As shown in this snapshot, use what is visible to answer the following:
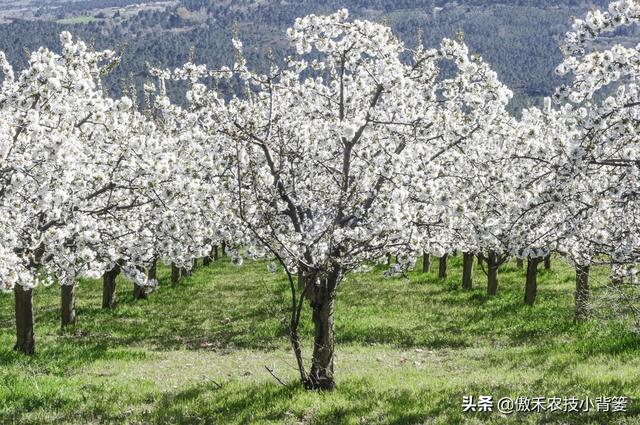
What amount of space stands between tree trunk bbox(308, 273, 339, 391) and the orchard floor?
43 cm

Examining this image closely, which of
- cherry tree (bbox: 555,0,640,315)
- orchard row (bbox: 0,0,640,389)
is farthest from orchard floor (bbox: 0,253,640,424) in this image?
cherry tree (bbox: 555,0,640,315)

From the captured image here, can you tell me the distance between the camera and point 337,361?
56.0ft

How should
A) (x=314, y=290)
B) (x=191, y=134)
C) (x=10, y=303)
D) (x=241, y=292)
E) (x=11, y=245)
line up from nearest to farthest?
1. (x=11, y=245)
2. (x=314, y=290)
3. (x=191, y=134)
4. (x=10, y=303)
5. (x=241, y=292)

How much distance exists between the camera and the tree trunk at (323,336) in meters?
12.5

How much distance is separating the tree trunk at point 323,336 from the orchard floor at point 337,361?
43 centimetres

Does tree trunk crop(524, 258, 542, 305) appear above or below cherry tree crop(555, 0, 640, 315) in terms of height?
below

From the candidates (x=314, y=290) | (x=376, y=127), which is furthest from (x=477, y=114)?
(x=314, y=290)

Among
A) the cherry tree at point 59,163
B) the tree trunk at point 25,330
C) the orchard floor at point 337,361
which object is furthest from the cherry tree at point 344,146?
the tree trunk at point 25,330

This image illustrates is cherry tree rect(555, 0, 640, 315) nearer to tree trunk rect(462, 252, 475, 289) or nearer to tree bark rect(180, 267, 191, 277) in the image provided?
tree trunk rect(462, 252, 475, 289)

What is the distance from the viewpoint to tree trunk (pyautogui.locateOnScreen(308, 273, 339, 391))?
41.0 feet

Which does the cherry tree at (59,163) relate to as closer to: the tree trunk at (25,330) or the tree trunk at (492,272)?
the tree trunk at (25,330)

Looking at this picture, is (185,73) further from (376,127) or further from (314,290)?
(314,290)

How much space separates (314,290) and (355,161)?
3688 millimetres

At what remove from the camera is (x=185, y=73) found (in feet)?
40.9
